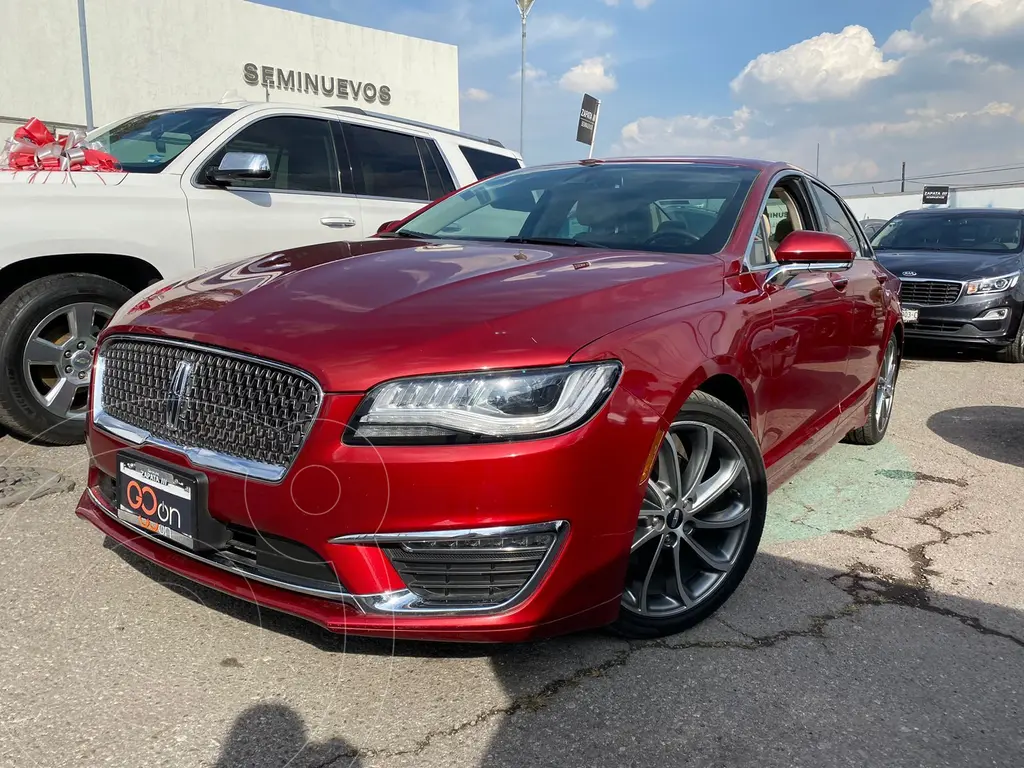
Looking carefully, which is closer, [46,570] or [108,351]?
[108,351]

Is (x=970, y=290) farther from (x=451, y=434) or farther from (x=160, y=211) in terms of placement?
(x=451, y=434)

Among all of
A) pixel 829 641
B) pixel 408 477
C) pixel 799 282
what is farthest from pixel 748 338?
pixel 408 477

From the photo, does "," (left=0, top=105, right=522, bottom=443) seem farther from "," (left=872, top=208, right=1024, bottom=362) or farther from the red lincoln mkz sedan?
"," (left=872, top=208, right=1024, bottom=362)

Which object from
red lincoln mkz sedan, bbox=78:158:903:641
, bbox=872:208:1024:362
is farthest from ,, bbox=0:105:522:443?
,, bbox=872:208:1024:362

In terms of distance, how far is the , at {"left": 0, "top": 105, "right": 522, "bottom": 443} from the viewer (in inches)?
153

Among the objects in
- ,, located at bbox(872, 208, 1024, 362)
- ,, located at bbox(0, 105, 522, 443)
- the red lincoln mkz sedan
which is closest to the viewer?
the red lincoln mkz sedan

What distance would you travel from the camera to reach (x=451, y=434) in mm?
1926

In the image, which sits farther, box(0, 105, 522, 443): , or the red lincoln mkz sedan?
box(0, 105, 522, 443): ,

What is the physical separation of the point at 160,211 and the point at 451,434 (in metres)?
3.08

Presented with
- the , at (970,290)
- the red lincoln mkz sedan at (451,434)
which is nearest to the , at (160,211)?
the red lincoln mkz sedan at (451,434)

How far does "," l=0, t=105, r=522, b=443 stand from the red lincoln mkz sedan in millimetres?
997

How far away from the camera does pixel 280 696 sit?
7.00 feet

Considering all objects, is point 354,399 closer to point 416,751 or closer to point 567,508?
point 567,508

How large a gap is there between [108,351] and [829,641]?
2.41 meters
